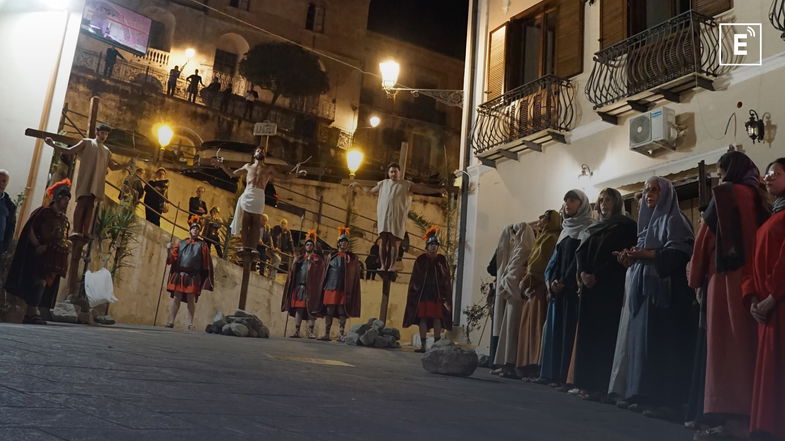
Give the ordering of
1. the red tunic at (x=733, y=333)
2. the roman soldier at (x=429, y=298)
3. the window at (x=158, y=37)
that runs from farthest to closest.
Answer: the window at (x=158, y=37) → the roman soldier at (x=429, y=298) → the red tunic at (x=733, y=333)

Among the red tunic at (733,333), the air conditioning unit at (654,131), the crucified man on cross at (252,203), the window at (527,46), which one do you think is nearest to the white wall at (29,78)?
the crucified man on cross at (252,203)

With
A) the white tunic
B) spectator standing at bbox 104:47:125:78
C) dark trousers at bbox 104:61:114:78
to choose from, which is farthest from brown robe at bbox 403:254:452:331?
dark trousers at bbox 104:61:114:78

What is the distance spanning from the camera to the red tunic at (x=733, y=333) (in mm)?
3760

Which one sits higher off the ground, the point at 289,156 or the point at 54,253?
the point at 289,156

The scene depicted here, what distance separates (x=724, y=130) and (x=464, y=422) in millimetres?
6880

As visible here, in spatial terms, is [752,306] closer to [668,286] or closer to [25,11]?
[668,286]

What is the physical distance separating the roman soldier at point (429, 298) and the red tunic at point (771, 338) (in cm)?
695

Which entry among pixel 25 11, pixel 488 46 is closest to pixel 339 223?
pixel 488 46

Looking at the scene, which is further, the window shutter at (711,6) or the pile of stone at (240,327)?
the pile of stone at (240,327)

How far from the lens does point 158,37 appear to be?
31.6 meters

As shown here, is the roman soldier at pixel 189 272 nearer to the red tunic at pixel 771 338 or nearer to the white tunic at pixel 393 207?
the white tunic at pixel 393 207

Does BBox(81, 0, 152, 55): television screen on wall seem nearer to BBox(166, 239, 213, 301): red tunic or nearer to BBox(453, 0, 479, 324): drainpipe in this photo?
BBox(453, 0, 479, 324): drainpipe

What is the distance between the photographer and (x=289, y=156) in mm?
31703

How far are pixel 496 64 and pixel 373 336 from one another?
6.07 meters
